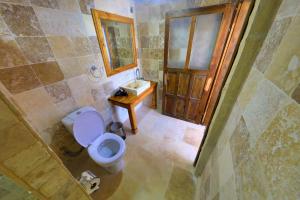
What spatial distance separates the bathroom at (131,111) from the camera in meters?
0.42

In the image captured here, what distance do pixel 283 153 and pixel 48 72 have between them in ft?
5.61

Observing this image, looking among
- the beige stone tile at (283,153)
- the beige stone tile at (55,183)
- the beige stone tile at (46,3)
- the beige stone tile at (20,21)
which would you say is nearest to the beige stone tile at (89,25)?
the beige stone tile at (46,3)

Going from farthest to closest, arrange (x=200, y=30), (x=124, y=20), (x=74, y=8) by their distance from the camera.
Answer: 1. (x=124, y=20)
2. (x=200, y=30)
3. (x=74, y=8)

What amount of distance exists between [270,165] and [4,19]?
1.80m

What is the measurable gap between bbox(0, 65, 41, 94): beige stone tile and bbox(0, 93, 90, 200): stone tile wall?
78 centimetres

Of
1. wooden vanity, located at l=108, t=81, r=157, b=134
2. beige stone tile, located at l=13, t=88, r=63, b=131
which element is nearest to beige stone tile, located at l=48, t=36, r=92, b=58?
beige stone tile, located at l=13, t=88, r=63, b=131

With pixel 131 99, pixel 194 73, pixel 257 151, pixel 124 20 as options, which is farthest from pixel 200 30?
pixel 257 151

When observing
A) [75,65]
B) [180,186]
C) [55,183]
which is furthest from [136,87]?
[55,183]

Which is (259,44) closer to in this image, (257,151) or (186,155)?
(257,151)

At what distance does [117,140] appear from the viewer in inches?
60.6

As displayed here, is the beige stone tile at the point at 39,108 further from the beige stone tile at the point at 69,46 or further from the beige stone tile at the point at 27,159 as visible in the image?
the beige stone tile at the point at 27,159

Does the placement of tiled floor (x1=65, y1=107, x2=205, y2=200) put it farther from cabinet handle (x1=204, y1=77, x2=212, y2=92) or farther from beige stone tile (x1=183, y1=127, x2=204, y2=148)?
cabinet handle (x1=204, y1=77, x2=212, y2=92)

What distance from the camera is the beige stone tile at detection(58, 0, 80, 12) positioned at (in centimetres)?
111

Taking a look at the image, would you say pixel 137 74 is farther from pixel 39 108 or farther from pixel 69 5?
pixel 39 108
